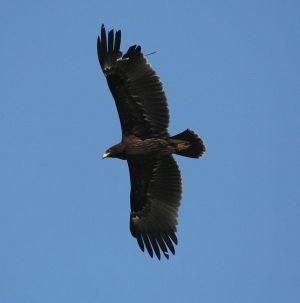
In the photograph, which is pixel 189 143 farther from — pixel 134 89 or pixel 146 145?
pixel 134 89

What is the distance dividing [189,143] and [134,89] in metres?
1.50

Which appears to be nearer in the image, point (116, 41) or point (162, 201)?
point (116, 41)

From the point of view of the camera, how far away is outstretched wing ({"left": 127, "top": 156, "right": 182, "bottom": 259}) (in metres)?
16.3

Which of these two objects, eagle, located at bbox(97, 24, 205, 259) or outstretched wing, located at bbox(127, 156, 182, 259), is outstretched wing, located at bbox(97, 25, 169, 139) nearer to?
eagle, located at bbox(97, 24, 205, 259)

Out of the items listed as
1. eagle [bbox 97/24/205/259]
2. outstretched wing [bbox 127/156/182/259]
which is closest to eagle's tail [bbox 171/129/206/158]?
eagle [bbox 97/24/205/259]

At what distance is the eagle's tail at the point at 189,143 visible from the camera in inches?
618

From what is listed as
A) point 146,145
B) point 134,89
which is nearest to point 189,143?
point 146,145

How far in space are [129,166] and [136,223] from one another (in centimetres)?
119

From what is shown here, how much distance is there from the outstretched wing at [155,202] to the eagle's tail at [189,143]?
488 millimetres

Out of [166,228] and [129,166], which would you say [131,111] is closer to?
[129,166]

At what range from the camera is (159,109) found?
612 inches

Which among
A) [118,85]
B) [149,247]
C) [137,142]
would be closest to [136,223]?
[149,247]

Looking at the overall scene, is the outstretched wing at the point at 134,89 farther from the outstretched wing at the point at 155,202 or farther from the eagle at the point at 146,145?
the outstretched wing at the point at 155,202

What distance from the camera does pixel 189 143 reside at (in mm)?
15750
